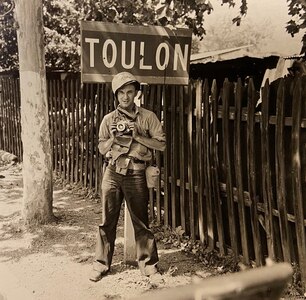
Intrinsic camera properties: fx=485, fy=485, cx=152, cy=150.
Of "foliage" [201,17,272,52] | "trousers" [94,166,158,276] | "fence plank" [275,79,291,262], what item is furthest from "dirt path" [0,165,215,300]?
"foliage" [201,17,272,52]

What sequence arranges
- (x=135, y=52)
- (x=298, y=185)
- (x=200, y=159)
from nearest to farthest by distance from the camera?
1. (x=298, y=185)
2. (x=135, y=52)
3. (x=200, y=159)

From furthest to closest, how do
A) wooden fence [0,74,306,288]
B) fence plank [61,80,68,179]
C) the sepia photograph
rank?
fence plank [61,80,68,179], the sepia photograph, wooden fence [0,74,306,288]

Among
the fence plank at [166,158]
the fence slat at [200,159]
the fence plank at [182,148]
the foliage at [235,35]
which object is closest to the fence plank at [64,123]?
the fence plank at [166,158]

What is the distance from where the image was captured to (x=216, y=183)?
16.5ft

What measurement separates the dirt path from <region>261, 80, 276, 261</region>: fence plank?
2.53ft

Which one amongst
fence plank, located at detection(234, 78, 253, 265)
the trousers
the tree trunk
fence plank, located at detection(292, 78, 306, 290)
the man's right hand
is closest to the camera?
fence plank, located at detection(292, 78, 306, 290)

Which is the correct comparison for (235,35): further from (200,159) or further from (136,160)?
(136,160)

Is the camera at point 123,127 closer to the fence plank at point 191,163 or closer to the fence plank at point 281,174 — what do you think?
the fence plank at point 191,163

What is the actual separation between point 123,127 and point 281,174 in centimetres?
145

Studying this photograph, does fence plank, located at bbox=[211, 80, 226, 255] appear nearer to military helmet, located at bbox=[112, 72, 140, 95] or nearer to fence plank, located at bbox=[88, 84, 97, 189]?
military helmet, located at bbox=[112, 72, 140, 95]

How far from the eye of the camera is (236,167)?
4723mm

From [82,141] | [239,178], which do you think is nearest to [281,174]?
[239,178]

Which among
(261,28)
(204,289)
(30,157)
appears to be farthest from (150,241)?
(261,28)

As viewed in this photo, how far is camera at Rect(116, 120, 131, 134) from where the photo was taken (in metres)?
4.39
